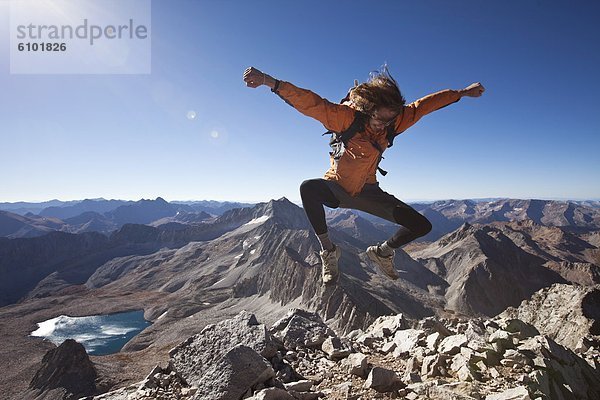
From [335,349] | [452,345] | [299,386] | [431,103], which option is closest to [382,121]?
[431,103]

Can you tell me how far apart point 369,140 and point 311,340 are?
552cm

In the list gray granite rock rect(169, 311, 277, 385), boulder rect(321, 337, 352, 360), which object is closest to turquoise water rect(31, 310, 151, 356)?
gray granite rock rect(169, 311, 277, 385)

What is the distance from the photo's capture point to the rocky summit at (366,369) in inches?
210

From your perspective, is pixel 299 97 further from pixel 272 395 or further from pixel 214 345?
pixel 214 345

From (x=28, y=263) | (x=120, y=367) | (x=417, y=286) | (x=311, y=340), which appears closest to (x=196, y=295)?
(x=120, y=367)

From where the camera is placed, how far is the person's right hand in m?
4.67

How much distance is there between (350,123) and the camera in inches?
197

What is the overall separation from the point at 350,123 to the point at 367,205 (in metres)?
1.59

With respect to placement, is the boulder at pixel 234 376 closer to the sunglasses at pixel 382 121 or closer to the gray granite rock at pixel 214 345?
the gray granite rock at pixel 214 345

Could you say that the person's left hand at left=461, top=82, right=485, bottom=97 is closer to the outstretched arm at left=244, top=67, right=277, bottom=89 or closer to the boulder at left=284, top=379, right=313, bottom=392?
the outstretched arm at left=244, top=67, right=277, bottom=89

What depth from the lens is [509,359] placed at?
6000 mm

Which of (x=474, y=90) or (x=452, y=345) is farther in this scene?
(x=452, y=345)

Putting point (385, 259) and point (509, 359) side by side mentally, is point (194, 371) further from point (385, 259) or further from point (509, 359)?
point (509, 359)

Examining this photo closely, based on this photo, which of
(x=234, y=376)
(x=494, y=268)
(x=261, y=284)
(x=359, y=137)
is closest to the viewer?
(x=359, y=137)
